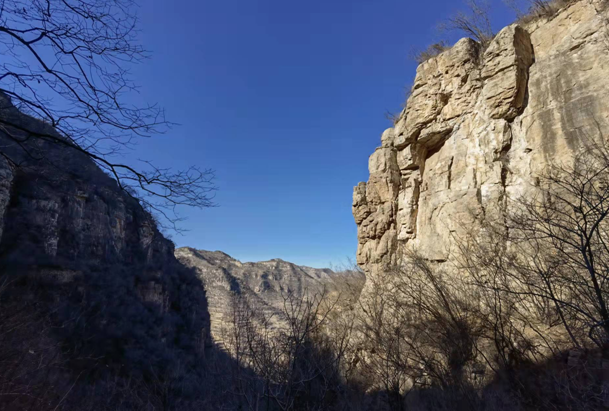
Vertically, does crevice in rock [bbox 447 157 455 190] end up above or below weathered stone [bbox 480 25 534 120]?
below

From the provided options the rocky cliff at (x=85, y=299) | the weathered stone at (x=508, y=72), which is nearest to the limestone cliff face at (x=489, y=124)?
the weathered stone at (x=508, y=72)

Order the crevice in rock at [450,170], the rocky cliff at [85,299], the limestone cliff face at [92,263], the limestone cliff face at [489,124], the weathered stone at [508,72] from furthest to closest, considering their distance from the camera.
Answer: the limestone cliff face at [92,263] → the rocky cliff at [85,299] → the crevice in rock at [450,170] → the weathered stone at [508,72] → the limestone cliff face at [489,124]

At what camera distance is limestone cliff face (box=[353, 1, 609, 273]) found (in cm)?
781

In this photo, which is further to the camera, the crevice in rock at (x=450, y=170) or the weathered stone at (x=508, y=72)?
the crevice in rock at (x=450, y=170)

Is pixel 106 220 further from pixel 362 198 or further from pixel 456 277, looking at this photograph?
pixel 456 277

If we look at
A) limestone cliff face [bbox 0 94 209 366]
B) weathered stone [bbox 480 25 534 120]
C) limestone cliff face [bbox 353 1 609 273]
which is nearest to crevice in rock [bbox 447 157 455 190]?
limestone cliff face [bbox 353 1 609 273]

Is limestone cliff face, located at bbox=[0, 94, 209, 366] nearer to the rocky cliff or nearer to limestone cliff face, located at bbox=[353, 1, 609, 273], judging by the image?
the rocky cliff

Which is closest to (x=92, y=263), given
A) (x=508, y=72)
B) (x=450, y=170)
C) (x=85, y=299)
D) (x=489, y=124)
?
(x=85, y=299)

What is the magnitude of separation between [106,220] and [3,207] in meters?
13.7

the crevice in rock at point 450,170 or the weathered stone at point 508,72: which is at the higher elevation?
the weathered stone at point 508,72

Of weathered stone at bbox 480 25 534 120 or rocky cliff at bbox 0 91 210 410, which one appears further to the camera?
rocky cliff at bbox 0 91 210 410

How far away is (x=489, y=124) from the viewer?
9.57m

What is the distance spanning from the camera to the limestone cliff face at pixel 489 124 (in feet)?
25.6

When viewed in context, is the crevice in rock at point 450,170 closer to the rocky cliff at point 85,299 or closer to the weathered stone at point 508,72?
the weathered stone at point 508,72
